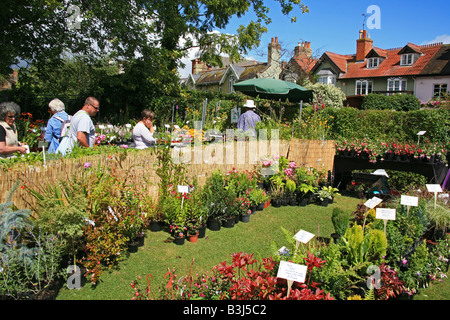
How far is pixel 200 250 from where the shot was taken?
4.18 m

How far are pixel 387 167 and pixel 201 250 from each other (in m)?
5.36

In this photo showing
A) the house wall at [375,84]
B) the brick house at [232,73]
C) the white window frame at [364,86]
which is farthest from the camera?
the white window frame at [364,86]

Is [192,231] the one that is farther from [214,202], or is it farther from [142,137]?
[142,137]

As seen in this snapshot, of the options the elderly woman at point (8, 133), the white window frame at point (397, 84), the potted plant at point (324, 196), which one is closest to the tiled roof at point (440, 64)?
the white window frame at point (397, 84)

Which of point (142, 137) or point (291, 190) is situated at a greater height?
point (142, 137)

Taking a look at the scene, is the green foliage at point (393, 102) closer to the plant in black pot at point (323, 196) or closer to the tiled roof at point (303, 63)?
the tiled roof at point (303, 63)

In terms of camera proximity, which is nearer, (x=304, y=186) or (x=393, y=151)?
(x=304, y=186)

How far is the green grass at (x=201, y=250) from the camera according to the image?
3.19 meters

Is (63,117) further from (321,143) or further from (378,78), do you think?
(378,78)

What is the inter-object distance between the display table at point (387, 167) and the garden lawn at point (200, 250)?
2368 millimetres

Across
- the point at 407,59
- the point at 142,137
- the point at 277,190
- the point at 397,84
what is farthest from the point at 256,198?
the point at 407,59

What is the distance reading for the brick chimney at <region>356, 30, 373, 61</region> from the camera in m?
32.4

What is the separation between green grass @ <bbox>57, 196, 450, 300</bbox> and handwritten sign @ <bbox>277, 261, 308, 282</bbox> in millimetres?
349
